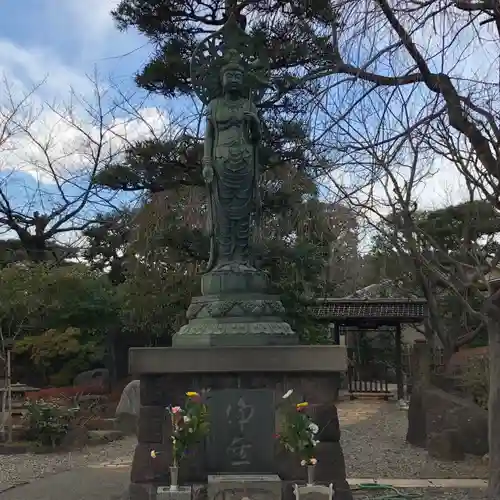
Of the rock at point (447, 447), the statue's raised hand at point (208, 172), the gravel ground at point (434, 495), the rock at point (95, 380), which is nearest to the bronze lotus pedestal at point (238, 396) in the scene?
the gravel ground at point (434, 495)

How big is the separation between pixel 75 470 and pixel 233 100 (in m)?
5.15

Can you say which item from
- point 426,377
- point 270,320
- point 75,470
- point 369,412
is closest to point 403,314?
point 369,412

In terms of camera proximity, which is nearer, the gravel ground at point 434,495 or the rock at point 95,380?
the gravel ground at point 434,495

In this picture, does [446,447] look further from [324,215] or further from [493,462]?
[324,215]

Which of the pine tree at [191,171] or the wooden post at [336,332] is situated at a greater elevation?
the pine tree at [191,171]

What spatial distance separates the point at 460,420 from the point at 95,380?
9969 mm

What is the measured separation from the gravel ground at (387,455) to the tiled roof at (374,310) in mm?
4496

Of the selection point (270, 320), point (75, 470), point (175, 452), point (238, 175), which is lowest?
point (75, 470)

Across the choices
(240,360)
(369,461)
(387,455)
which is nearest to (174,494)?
(240,360)

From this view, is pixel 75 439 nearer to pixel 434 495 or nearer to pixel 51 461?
pixel 51 461

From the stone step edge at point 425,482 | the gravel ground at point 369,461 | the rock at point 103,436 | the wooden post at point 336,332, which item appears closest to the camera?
the stone step edge at point 425,482

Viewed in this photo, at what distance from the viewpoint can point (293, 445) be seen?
5.12 metres

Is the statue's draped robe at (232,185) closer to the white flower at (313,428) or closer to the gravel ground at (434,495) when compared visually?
the white flower at (313,428)

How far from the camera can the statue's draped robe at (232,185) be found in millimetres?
6445
